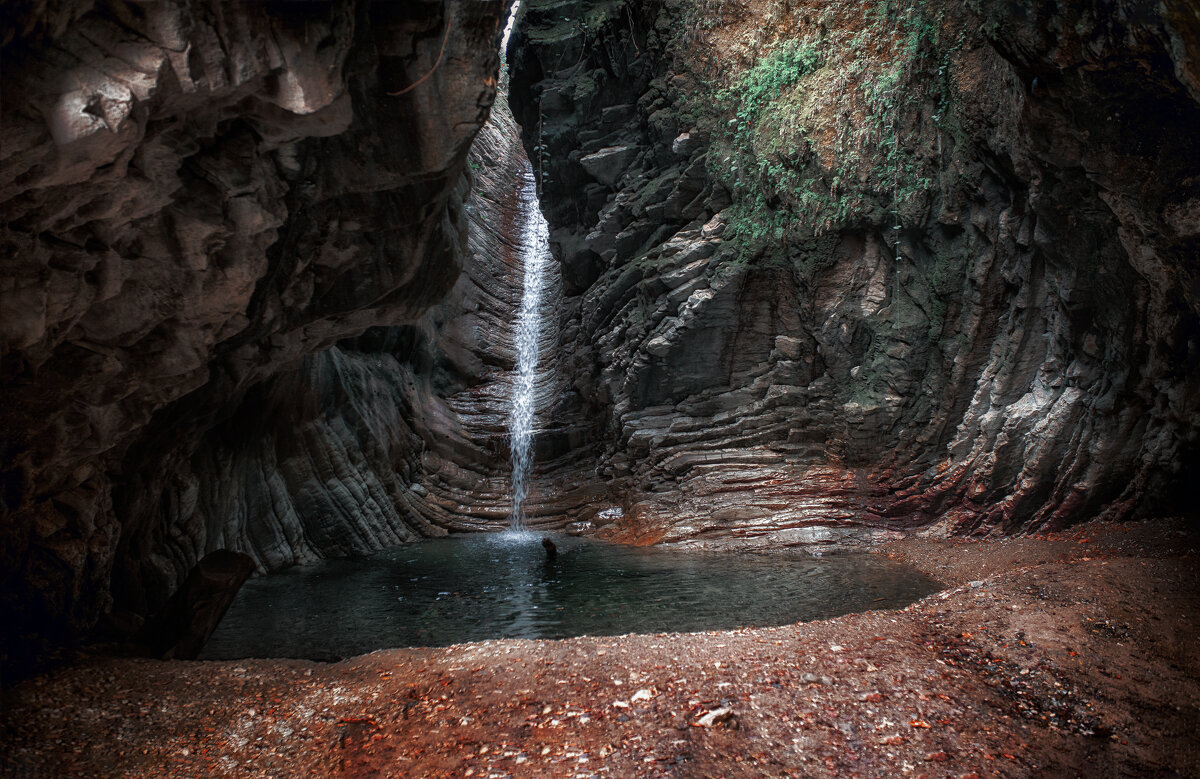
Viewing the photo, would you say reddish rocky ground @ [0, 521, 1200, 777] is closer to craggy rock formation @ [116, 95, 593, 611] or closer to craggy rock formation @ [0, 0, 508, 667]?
craggy rock formation @ [0, 0, 508, 667]

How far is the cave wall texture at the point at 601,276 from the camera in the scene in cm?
472

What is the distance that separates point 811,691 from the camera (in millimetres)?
4941

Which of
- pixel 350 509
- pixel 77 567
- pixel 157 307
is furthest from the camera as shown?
pixel 350 509

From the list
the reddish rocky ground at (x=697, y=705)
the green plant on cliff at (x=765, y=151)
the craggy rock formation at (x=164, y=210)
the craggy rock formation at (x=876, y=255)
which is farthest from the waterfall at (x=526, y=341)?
the reddish rocky ground at (x=697, y=705)

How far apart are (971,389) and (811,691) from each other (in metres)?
9.14

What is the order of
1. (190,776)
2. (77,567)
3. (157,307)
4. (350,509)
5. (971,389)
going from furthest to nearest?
(350,509), (971,389), (77,567), (157,307), (190,776)

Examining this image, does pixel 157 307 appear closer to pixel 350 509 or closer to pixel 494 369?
pixel 350 509

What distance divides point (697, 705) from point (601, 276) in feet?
54.9

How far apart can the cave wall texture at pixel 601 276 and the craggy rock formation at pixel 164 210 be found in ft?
0.09

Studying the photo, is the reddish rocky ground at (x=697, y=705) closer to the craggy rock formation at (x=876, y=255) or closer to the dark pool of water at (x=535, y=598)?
the dark pool of water at (x=535, y=598)

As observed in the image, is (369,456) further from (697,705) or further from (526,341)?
(697,705)

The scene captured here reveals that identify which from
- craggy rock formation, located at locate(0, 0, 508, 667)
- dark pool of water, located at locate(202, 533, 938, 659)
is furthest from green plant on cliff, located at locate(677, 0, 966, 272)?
craggy rock formation, located at locate(0, 0, 508, 667)

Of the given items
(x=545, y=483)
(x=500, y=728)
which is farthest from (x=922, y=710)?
(x=545, y=483)

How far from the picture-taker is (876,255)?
14.1 metres
